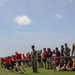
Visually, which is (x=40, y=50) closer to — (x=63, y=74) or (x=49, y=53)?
(x=49, y=53)

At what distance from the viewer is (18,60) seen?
26672 mm

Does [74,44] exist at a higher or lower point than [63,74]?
higher

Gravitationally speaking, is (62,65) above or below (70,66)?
above

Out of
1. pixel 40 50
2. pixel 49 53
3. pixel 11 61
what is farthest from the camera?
pixel 40 50

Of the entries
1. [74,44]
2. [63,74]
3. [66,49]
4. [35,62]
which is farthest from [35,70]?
[74,44]

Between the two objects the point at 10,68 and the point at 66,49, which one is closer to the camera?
the point at 66,49

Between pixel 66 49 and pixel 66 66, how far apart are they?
190cm

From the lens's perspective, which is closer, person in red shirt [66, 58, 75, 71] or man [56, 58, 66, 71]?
person in red shirt [66, 58, 75, 71]

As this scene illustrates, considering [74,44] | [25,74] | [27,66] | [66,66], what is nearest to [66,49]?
[66,66]

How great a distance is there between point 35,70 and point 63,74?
5.35m

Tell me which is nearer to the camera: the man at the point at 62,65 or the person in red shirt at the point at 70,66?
the person in red shirt at the point at 70,66

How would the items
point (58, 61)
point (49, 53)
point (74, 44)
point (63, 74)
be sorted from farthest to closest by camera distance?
point (49, 53) → point (58, 61) → point (63, 74) → point (74, 44)

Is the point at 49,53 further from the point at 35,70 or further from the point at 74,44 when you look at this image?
the point at 74,44

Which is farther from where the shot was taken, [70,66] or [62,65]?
[62,65]
